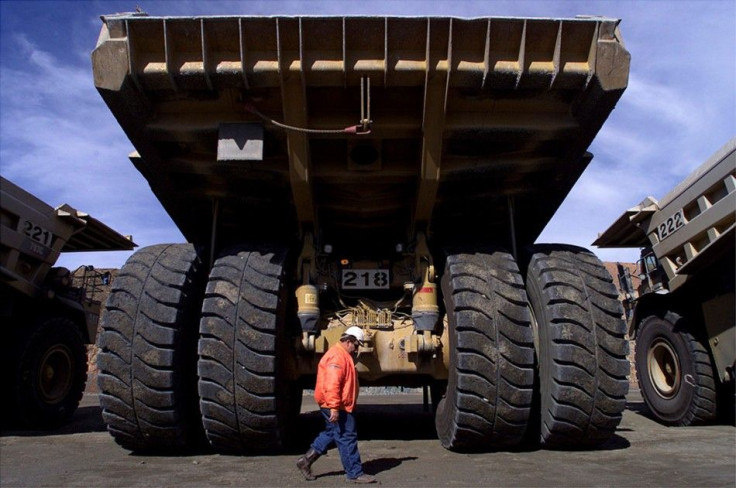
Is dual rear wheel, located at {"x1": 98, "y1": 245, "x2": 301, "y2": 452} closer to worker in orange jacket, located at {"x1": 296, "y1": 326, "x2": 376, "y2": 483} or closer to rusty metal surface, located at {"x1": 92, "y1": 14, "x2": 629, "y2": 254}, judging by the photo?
Answer: worker in orange jacket, located at {"x1": 296, "y1": 326, "x2": 376, "y2": 483}

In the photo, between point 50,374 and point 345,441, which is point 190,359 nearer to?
point 345,441

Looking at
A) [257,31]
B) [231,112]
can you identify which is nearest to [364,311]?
[231,112]

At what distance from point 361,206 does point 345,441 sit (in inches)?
88.5

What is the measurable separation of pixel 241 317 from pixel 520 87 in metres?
2.72

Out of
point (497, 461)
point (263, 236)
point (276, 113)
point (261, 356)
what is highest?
point (276, 113)

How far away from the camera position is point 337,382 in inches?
169

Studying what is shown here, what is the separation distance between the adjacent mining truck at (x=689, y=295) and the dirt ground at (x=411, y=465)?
59 centimetres

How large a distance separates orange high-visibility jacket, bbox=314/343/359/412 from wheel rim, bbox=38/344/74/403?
4.77 meters

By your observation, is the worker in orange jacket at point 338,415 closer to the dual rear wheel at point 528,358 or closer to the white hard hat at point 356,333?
the white hard hat at point 356,333

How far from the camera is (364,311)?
5477 millimetres

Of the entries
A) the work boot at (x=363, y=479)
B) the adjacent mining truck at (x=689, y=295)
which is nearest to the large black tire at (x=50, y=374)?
the work boot at (x=363, y=479)

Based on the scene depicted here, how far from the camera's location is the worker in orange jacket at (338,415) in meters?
4.11

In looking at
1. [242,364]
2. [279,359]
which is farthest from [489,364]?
[242,364]

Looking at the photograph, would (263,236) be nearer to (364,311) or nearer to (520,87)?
(364,311)
